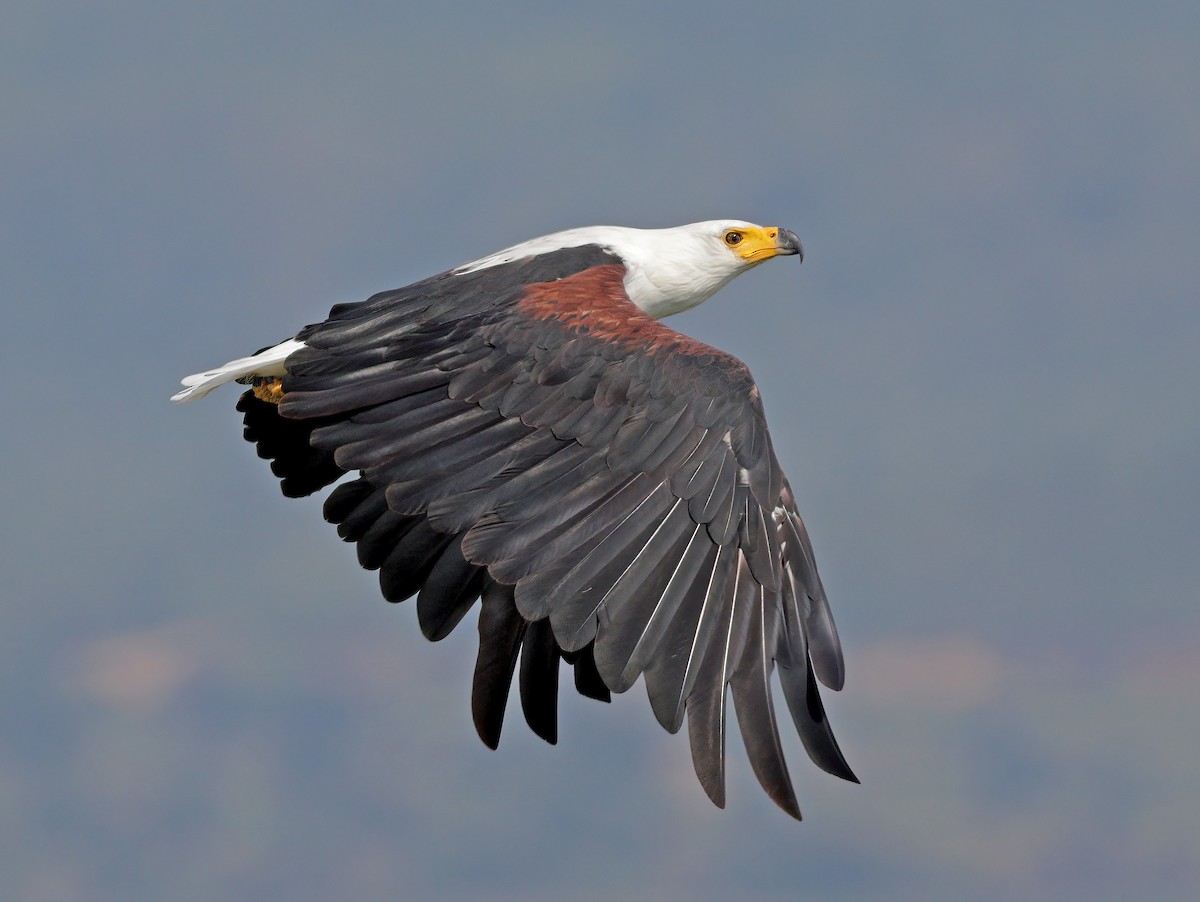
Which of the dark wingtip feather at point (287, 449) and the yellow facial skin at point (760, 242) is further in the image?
the yellow facial skin at point (760, 242)

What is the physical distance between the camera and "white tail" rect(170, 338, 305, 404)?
870 centimetres

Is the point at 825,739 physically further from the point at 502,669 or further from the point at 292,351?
the point at 292,351

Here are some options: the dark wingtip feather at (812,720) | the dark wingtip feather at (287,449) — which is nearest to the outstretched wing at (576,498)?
the dark wingtip feather at (812,720)

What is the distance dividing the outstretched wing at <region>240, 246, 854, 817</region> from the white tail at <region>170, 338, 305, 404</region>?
165 mm

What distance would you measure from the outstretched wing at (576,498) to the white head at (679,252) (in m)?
0.75

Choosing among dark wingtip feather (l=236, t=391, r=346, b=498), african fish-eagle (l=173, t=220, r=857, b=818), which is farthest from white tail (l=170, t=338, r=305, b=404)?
dark wingtip feather (l=236, t=391, r=346, b=498)

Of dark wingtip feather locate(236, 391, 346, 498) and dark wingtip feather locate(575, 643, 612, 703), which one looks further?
dark wingtip feather locate(236, 391, 346, 498)

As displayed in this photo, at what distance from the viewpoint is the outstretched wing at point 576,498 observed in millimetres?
6977

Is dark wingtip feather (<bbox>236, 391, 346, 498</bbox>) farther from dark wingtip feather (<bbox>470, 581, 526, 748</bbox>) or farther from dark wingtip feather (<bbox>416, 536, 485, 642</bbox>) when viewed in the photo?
dark wingtip feather (<bbox>470, 581, 526, 748</bbox>)

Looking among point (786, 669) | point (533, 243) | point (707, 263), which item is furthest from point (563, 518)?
point (707, 263)

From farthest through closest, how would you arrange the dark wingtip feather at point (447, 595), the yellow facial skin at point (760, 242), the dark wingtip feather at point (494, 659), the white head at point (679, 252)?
the yellow facial skin at point (760, 242) → the white head at point (679, 252) → the dark wingtip feather at point (447, 595) → the dark wingtip feather at point (494, 659)

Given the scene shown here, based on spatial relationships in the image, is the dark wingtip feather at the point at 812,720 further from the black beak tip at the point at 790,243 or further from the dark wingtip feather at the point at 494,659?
the black beak tip at the point at 790,243

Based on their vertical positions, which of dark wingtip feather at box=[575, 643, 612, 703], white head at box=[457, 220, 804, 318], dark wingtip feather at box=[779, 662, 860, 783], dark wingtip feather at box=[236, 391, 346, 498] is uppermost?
white head at box=[457, 220, 804, 318]

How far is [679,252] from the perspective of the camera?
10.3 m
